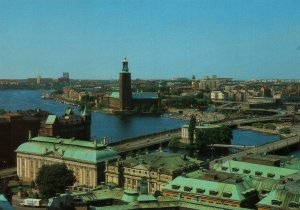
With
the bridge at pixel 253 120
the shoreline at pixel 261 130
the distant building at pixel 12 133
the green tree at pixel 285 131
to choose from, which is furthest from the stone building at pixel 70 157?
the bridge at pixel 253 120

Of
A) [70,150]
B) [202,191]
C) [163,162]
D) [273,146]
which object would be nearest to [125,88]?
[273,146]

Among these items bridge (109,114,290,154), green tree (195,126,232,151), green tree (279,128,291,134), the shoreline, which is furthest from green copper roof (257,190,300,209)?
the shoreline

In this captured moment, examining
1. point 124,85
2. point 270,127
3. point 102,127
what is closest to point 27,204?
point 102,127

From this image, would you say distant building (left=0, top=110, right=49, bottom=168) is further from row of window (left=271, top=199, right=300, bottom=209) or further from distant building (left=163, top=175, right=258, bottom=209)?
row of window (left=271, top=199, right=300, bottom=209)

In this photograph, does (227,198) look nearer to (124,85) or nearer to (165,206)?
(165,206)

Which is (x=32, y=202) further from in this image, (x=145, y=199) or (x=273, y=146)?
(x=273, y=146)

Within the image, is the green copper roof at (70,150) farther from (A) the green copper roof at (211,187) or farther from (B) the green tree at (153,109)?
(B) the green tree at (153,109)

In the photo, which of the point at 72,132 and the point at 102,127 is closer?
the point at 72,132
